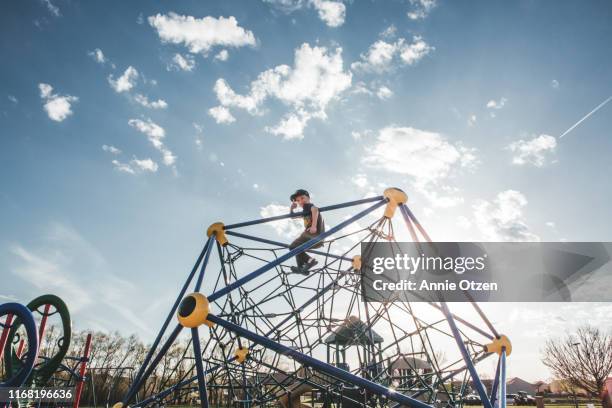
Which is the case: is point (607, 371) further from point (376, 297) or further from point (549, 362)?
point (376, 297)

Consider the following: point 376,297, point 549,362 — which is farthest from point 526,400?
point 376,297

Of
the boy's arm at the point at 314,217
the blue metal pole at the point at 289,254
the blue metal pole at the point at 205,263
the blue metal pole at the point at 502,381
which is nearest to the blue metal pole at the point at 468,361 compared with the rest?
the blue metal pole at the point at 502,381

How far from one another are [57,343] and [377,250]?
6.27m

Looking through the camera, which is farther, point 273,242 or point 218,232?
point 273,242

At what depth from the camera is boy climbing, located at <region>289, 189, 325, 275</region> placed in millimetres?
6582

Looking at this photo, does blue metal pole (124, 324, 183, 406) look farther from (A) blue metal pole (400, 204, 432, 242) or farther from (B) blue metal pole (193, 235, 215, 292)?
(A) blue metal pole (400, 204, 432, 242)

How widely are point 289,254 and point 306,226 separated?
2.27 metres

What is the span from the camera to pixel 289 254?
16.1 ft

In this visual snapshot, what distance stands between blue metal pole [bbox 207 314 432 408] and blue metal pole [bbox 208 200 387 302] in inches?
19.6

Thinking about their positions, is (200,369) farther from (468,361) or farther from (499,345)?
(499,345)

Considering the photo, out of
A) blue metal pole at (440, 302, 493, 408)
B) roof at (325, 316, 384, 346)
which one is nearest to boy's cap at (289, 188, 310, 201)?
roof at (325, 316, 384, 346)

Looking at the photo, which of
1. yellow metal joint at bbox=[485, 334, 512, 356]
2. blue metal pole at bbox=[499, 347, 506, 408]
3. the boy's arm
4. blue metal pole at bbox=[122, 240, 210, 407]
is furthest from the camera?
the boy's arm

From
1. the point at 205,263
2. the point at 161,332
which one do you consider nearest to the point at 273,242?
the point at 205,263

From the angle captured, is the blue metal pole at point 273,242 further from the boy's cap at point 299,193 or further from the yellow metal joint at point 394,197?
the yellow metal joint at point 394,197
